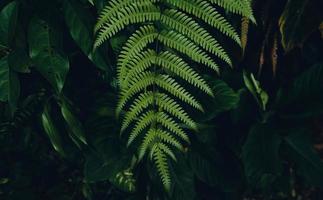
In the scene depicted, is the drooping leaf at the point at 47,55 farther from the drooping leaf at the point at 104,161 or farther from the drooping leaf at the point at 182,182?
the drooping leaf at the point at 182,182

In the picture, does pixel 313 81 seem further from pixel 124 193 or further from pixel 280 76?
pixel 124 193

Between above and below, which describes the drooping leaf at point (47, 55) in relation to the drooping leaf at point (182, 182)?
above

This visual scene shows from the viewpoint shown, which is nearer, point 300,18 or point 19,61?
point 19,61

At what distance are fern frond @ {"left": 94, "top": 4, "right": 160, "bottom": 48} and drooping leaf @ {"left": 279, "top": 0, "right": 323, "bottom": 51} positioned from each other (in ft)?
1.80

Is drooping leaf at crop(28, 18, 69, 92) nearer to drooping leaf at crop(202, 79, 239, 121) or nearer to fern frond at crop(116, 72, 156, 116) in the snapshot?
fern frond at crop(116, 72, 156, 116)

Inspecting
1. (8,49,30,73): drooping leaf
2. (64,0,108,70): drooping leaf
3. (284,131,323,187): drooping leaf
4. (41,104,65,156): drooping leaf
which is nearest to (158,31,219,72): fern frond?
(64,0,108,70): drooping leaf

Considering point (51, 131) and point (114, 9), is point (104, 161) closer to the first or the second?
point (51, 131)

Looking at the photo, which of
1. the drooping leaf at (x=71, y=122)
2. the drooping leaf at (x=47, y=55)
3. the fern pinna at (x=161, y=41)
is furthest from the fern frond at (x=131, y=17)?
the drooping leaf at (x=71, y=122)

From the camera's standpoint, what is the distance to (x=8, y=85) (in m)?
1.54

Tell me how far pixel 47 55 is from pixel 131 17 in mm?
322

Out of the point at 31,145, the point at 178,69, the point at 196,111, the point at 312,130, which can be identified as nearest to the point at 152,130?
the point at 178,69

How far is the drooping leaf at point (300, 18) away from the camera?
171 centimetres

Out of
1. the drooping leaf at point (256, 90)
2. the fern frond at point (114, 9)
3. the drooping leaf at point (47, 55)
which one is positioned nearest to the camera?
the fern frond at point (114, 9)

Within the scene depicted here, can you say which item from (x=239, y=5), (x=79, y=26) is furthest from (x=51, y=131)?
(x=239, y=5)
